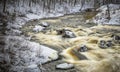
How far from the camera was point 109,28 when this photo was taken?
906 inches

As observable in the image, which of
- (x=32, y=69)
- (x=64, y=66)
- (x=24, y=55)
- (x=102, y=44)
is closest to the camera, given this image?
(x=32, y=69)

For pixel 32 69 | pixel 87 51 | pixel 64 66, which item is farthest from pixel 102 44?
pixel 32 69

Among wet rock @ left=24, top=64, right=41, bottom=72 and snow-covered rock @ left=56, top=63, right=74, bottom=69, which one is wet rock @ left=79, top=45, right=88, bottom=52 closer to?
snow-covered rock @ left=56, top=63, right=74, bottom=69

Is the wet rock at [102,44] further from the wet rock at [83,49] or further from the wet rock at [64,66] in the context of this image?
the wet rock at [64,66]

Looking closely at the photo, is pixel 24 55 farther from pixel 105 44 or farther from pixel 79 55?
pixel 105 44

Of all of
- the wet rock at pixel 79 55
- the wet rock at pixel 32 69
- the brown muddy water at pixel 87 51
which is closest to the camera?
the wet rock at pixel 32 69

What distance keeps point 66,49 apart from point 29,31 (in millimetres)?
6371

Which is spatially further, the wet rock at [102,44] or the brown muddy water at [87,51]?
the wet rock at [102,44]

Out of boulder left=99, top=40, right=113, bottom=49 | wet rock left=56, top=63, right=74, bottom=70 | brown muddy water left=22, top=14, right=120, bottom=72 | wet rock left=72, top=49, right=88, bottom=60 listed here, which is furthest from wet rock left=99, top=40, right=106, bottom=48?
wet rock left=56, top=63, right=74, bottom=70

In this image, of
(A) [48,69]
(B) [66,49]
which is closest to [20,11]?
(B) [66,49]

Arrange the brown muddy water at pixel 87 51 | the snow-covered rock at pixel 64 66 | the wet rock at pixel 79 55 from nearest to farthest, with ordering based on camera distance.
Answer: the snow-covered rock at pixel 64 66 < the brown muddy water at pixel 87 51 < the wet rock at pixel 79 55

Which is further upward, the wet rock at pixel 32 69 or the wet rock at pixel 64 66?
the wet rock at pixel 32 69

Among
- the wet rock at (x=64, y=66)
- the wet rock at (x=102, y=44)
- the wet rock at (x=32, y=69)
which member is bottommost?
the wet rock at (x=64, y=66)

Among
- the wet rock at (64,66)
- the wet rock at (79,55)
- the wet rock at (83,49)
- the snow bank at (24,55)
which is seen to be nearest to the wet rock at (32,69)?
the snow bank at (24,55)
